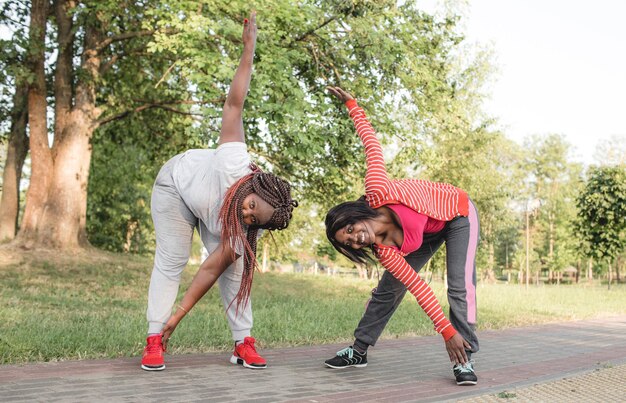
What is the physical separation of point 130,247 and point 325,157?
Answer: 1596cm

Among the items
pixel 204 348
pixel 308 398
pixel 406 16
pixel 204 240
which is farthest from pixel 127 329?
pixel 406 16

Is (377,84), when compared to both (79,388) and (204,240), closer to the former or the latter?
(204,240)

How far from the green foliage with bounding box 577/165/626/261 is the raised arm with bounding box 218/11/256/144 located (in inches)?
758

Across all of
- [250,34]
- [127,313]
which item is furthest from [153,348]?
[127,313]

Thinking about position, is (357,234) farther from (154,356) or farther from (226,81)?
(226,81)

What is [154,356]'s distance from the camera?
4.28 meters

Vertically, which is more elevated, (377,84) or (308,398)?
(377,84)

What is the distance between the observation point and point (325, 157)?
43.1 feet

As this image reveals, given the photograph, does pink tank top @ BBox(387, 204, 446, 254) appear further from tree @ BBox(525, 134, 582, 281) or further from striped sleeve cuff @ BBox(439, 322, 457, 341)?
tree @ BBox(525, 134, 582, 281)

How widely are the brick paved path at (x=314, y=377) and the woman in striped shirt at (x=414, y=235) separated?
1.04ft

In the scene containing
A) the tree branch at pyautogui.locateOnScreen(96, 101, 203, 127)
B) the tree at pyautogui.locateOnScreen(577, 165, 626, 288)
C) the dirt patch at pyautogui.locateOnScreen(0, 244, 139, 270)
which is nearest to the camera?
the dirt patch at pyautogui.locateOnScreen(0, 244, 139, 270)

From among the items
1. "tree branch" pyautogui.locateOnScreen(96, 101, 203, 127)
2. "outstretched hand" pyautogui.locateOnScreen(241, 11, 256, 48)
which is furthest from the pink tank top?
"tree branch" pyautogui.locateOnScreen(96, 101, 203, 127)

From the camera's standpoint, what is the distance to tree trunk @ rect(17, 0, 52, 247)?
44.4 feet

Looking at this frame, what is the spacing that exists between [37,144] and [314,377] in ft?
37.9
